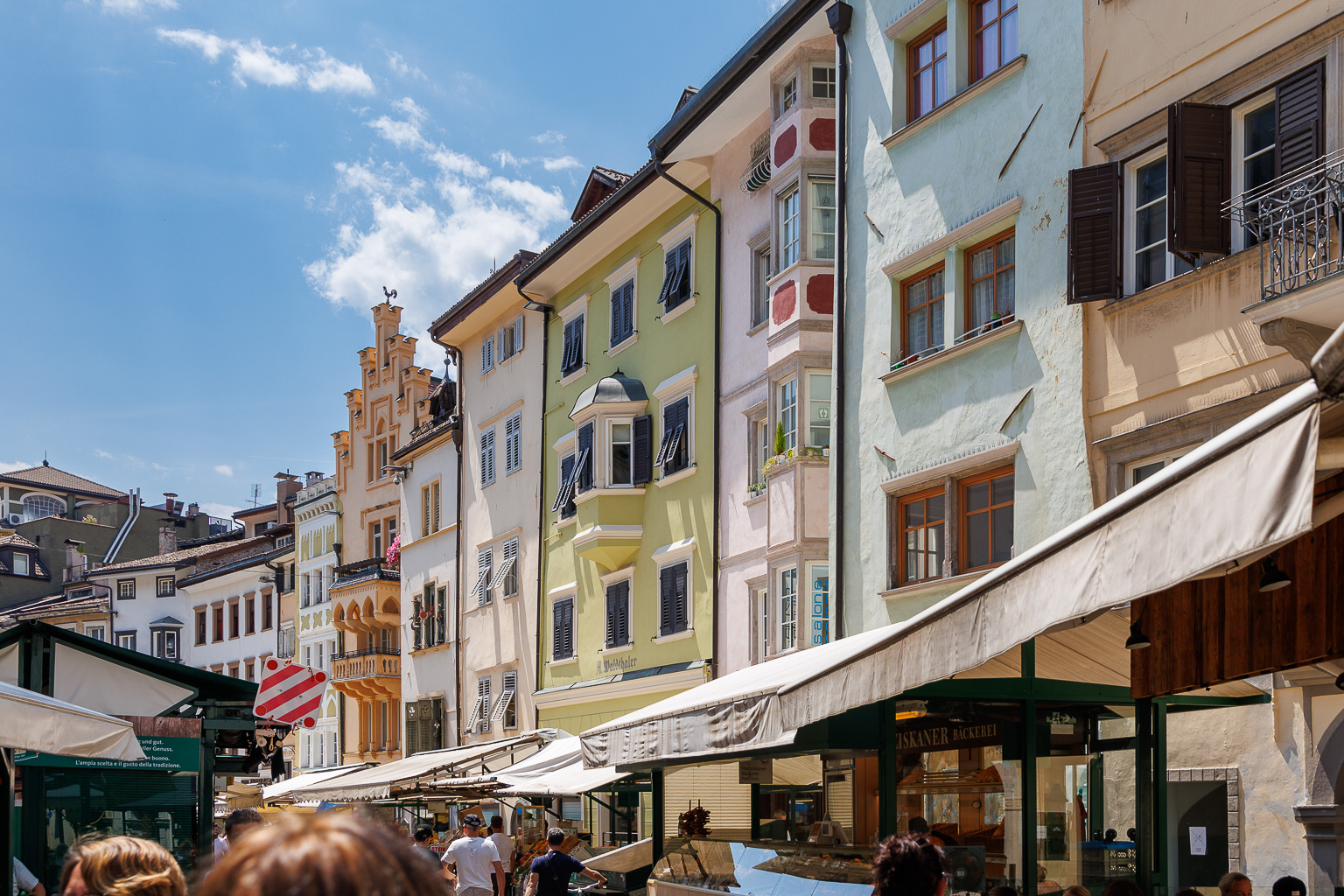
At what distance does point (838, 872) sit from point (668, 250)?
20354mm

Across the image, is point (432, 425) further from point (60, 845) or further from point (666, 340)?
point (60, 845)

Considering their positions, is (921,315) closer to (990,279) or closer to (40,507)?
(990,279)

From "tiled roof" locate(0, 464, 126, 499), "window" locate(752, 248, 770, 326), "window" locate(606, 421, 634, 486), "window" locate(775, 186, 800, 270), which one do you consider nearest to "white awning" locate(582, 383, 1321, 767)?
"window" locate(775, 186, 800, 270)

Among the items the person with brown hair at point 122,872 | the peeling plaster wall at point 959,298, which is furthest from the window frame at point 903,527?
the person with brown hair at point 122,872

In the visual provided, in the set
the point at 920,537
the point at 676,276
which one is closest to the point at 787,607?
the point at 920,537

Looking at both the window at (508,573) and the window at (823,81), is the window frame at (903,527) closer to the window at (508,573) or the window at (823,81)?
the window at (823,81)

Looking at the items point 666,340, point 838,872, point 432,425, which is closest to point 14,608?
point 432,425

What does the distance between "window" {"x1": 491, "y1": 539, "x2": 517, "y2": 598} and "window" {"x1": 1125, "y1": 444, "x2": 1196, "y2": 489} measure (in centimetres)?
2133

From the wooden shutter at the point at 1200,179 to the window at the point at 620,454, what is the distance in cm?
1671

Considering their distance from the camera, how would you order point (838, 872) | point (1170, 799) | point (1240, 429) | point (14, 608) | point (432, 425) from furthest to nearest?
point (14, 608) < point (432, 425) < point (1170, 799) < point (838, 872) < point (1240, 429)

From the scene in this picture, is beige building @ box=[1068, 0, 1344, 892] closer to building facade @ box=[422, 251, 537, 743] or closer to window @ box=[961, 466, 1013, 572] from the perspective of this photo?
window @ box=[961, 466, 1013, 572]

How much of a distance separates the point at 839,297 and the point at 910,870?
16485 mm

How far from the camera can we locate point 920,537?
742 inches

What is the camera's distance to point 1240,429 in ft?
14.8
